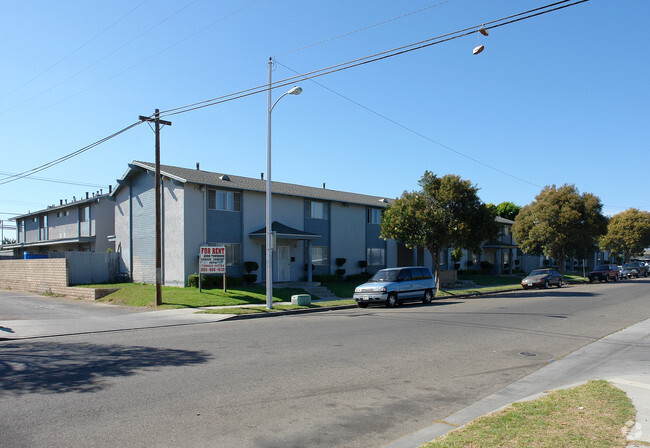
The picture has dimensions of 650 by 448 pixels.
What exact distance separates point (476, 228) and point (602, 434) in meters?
23.0

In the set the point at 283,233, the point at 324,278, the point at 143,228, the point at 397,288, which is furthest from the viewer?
the point at 324,278

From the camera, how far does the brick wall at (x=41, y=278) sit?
25.6m

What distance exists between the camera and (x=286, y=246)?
2964 centimetres

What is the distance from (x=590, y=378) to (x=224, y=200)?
21.6 meters

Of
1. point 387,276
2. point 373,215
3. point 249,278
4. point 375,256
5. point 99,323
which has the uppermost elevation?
point 373,215

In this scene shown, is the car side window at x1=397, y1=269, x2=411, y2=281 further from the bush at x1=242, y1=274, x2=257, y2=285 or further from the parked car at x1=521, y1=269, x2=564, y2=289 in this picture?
the parked car at x1=521, y1=269, x2=564, y2=289

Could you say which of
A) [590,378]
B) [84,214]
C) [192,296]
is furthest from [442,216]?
[84,214]

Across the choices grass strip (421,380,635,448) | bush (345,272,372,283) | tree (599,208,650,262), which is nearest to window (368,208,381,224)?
bush (345,272,372,283)

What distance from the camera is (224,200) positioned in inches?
1065

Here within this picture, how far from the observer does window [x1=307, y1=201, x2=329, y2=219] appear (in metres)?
31.9

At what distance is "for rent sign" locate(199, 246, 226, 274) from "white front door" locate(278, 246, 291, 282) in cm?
693

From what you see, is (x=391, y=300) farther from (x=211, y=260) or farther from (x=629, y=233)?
(x=629, y=233)

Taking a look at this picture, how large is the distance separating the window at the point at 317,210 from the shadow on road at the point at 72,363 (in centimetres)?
2123

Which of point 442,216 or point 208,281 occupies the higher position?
point 442,216
